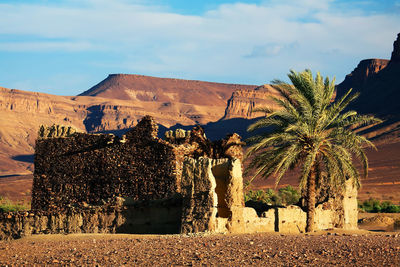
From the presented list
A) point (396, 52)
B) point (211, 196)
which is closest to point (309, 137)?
point (211, 196)

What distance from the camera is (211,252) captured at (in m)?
9.89

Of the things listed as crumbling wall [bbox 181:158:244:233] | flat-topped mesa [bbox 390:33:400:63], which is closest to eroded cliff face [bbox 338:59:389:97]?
flat-topped mesa [bbox 390:33:400:63]

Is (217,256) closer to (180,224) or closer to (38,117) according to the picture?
(180,224)

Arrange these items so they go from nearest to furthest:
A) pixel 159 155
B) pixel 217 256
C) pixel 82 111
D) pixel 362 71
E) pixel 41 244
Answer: pixel 217 256
pixel 41 244
pixel 159 155
pixel 362 71
pixel 82 111

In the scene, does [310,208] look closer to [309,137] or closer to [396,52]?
[309,137]

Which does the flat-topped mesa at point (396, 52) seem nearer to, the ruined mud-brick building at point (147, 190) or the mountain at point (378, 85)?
the mountain at point (378, 85)

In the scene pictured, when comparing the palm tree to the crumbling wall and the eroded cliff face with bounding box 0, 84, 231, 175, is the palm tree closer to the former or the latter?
the crumbling wall

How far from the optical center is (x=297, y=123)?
1791 centimetres

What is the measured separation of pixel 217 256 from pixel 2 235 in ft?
31.6

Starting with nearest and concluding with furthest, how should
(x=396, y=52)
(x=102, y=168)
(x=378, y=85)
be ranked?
(x=102, y=168) → (x=378, y=85) → (x=396, y=52)

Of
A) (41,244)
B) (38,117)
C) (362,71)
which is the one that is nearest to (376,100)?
(362,71)

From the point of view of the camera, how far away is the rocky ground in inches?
359

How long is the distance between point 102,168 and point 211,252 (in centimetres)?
1149

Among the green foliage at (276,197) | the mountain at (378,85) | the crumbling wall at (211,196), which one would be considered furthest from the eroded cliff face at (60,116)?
the crumbling wall at (211,196)
